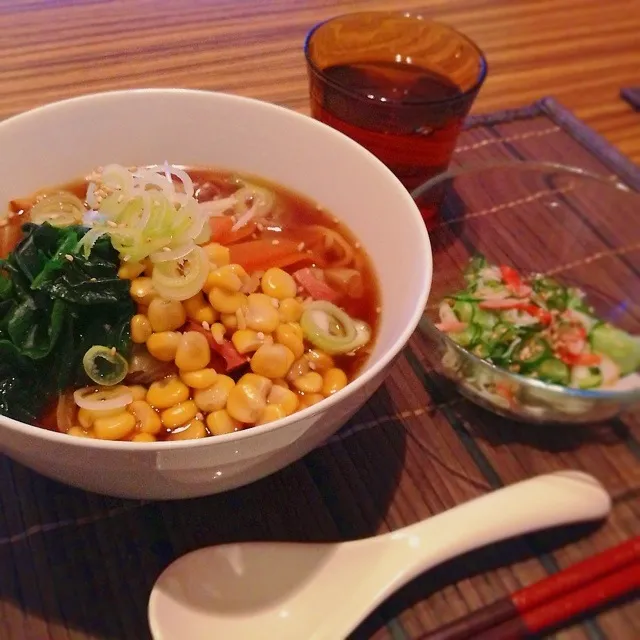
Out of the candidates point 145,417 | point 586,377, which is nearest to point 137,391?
point 145,417

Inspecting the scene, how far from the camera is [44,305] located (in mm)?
937

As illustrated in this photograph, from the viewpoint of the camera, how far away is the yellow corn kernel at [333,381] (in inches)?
39.6

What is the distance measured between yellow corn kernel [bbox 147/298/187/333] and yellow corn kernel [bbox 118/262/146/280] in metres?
0.05

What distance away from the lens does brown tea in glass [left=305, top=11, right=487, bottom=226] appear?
1.33 metres

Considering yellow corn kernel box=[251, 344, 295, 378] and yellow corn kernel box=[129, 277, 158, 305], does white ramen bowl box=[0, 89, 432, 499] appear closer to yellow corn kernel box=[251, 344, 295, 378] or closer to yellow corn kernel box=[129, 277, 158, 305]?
yellow corn kernel box=[251, 344, 295, 378]

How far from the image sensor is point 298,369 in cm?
105

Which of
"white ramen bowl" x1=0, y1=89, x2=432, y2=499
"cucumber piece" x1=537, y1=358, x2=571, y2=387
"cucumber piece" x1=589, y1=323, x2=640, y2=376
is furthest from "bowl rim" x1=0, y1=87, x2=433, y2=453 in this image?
"cucumber piece" x1=589, y1=323, x2=640, y2=376

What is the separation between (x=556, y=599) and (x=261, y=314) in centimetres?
56

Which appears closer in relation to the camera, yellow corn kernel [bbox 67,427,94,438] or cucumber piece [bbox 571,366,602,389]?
yellow corn kernel [bbox 67,427,94,438]

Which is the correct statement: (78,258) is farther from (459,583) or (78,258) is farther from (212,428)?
(459,583)

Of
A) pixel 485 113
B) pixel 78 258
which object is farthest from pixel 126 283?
pixel 485 113

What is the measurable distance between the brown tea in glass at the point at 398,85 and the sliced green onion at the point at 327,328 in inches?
14.0

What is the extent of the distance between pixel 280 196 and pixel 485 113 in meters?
0.75

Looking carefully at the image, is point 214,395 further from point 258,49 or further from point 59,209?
point 258,49
